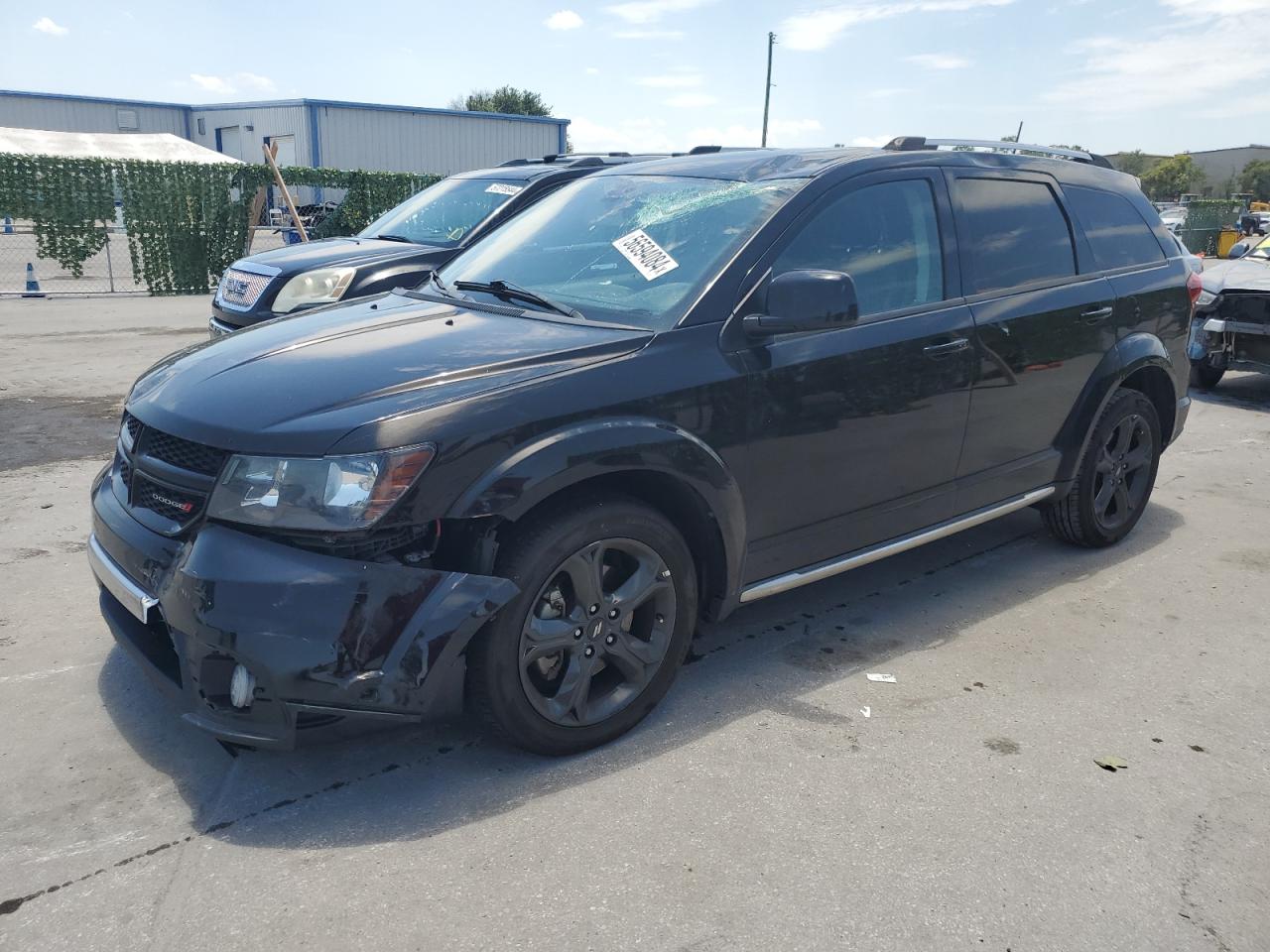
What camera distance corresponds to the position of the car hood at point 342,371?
2.79 meters

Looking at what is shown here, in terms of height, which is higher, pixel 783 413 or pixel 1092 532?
pixel 783 413

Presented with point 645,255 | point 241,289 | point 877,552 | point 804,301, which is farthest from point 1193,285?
point 241,289

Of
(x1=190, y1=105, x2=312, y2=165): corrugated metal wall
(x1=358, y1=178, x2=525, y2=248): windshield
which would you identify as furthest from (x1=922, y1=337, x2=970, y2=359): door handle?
(x1=190, y1=105, x2=312, y2=165): corrugated metal wall

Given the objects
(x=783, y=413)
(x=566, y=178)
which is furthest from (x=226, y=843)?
(x=566, y=178)

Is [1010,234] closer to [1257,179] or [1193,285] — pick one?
[1193,285]

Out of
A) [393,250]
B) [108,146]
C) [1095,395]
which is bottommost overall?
[1095,395]

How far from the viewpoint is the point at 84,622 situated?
405 cm

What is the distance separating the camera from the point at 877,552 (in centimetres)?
394

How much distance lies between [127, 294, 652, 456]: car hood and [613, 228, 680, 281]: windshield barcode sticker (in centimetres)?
38

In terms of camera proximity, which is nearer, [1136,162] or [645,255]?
[645,255]

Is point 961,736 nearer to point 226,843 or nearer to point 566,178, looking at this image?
point 226,843

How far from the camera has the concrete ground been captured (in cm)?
245

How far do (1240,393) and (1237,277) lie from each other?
1452 mm

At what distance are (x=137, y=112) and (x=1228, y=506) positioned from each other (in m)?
53.4
